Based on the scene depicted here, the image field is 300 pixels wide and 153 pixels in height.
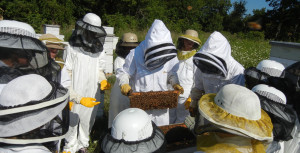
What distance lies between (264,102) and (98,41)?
8.59ft

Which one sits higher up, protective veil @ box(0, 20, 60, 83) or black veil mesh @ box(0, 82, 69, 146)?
protective veil @ box(0, 20, 60, 83)

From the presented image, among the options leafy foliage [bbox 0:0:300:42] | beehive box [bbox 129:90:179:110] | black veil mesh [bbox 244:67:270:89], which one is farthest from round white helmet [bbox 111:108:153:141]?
leafy foliage [bbox 0:0:300:42]

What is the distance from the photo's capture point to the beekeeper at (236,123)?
1.34 m

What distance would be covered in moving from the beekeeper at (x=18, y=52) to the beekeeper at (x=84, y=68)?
1308 mm

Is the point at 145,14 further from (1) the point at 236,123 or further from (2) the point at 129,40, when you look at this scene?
(1) the point at 236,123

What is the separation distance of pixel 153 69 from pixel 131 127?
149 cm

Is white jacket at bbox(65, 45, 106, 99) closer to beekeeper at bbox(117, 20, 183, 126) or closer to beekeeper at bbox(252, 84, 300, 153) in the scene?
beekeeper at bbox(117, 20, 183, 126)

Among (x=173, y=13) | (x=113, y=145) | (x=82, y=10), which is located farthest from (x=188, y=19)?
(x=113, y=145)

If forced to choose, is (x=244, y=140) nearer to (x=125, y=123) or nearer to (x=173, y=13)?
(x=125, y=123)

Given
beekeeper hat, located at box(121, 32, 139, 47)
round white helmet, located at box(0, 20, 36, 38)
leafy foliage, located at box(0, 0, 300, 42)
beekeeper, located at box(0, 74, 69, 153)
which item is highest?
leafy foliage, located at box(0, 0, 300, 42)

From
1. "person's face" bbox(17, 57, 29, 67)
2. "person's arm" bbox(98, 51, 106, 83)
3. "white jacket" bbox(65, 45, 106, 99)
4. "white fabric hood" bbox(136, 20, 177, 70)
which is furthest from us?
"person's arm" bbox(98, 51, 106, 83)

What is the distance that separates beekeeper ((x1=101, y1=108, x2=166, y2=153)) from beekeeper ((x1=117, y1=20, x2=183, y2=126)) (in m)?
1.06

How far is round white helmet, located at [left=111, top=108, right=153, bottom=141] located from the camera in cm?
148

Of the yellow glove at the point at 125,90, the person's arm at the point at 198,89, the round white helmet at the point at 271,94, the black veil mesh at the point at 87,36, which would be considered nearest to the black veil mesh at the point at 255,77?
the round white helmet at the point at 271,94
